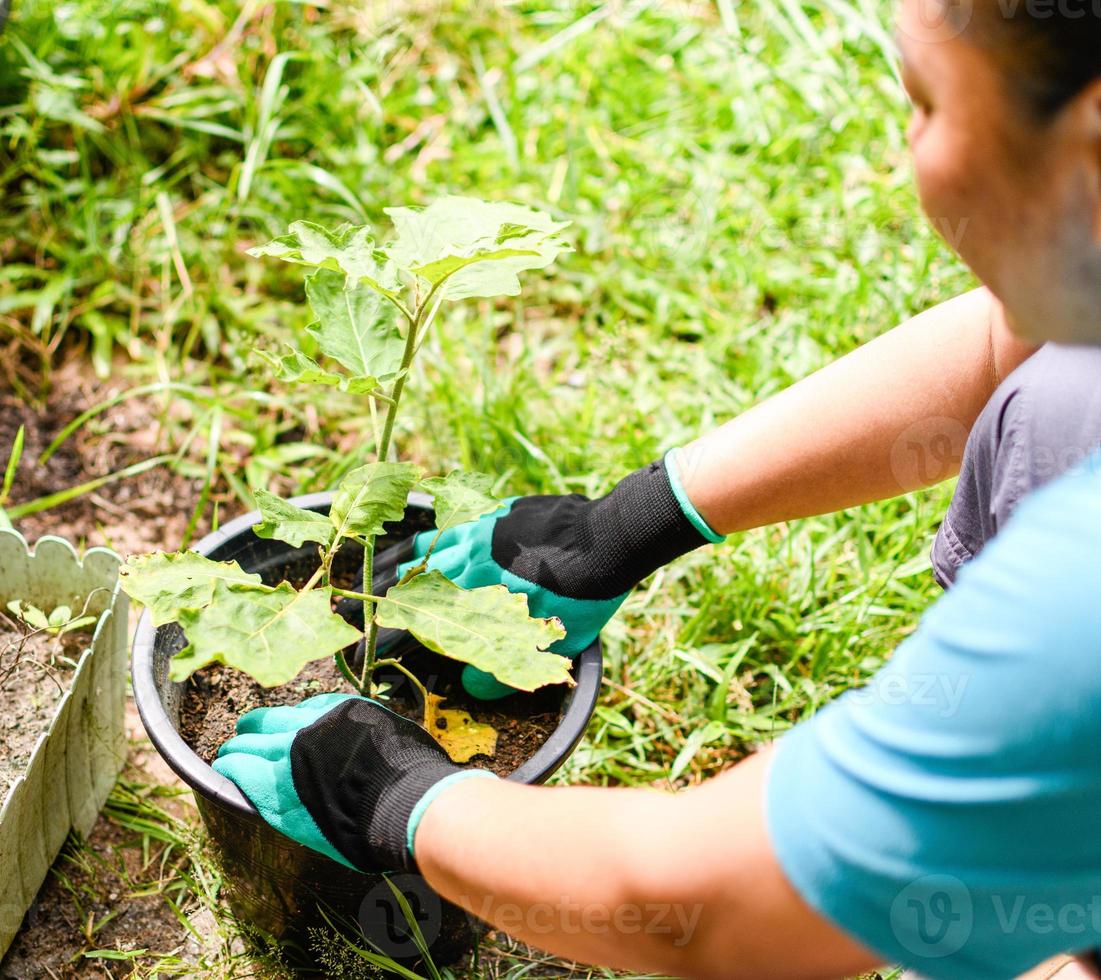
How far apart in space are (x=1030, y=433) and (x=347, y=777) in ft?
2.55

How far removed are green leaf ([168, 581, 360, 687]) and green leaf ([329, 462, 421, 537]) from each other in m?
0.09

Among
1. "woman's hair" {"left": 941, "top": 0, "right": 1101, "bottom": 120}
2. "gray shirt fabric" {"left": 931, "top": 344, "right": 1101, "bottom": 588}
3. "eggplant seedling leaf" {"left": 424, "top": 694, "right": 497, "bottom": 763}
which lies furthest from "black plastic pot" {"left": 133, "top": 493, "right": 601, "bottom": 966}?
"woman's hair" {"left": 941, "top": 0, "right": 1101, "bottom": 120}

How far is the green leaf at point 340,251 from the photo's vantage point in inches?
44.6

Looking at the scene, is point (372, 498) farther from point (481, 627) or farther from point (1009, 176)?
point (1009, 176)

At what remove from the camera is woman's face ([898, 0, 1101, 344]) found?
79 centimetres

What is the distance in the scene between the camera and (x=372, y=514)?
1.24 m

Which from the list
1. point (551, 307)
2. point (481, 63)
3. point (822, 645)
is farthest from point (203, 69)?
point (822, 645)

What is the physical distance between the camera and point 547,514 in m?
1.54

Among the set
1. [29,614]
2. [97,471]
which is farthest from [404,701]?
[97,471]

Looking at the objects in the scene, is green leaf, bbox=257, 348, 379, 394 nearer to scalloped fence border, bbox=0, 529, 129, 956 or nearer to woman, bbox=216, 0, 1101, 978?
woman, bbox=216, 0, 1101, 978

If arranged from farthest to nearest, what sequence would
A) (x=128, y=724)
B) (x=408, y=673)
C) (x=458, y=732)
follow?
(x=128, y=724)
(x=458, y=732)
(x=408, y=673)

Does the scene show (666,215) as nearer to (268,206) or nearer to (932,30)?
(268,206)

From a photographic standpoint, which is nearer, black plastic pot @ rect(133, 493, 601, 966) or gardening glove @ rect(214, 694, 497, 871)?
gardening glove @ rect(214, 694, 497, 871)

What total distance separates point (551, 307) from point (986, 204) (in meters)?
1.76
